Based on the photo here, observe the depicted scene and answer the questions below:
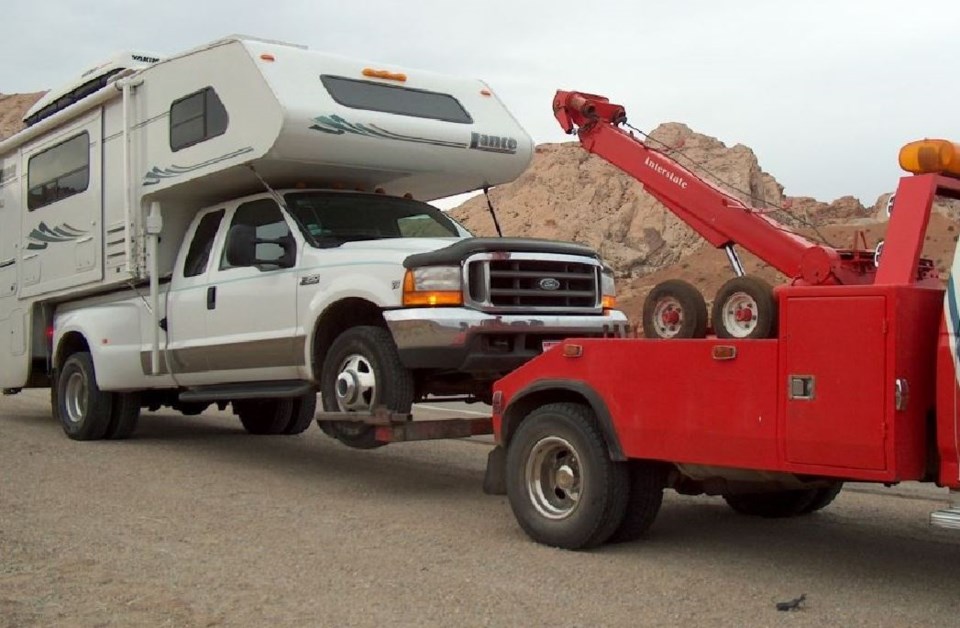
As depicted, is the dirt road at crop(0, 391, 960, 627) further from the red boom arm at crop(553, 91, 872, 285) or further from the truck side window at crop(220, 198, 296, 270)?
the red boom arm at crop(553, 91, 872, 285)

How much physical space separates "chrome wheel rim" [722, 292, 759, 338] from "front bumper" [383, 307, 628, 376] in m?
2.71

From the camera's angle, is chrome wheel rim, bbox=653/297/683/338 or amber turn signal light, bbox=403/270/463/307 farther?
chrome wheel rim, bbox=653/297/683/338

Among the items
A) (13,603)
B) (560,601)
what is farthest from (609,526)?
(13,603)

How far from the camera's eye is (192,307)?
10.0 meters

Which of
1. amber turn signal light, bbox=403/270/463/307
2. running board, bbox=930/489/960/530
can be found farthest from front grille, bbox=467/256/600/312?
running board, bbox=930/489/960/530

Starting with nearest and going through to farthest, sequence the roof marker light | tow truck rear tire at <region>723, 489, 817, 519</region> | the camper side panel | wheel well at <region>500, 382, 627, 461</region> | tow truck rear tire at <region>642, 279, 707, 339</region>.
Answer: wheel well at <region>500, 382, 627, 461</region>
tow truck rear tire at <region>723, 489, 817, 519</region>
tow truck rear tire at <region>642, 279, 707, 339</region>
the roof marker light
the camper side panel

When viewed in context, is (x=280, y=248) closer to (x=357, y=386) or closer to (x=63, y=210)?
(x=357, y=386)

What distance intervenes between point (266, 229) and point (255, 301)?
654 millimetres

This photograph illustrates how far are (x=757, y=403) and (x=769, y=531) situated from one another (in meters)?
1.95

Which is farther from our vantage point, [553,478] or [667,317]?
[667,317]

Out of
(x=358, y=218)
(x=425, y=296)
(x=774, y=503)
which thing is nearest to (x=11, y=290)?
(x=358, y=218)

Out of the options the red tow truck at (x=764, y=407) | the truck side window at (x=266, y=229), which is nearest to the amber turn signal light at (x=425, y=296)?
the red tow truck at (x=764, y=407)

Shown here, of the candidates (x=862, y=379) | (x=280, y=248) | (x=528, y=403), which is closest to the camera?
(x=862, y=379)

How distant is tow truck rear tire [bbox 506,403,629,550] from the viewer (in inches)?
241
